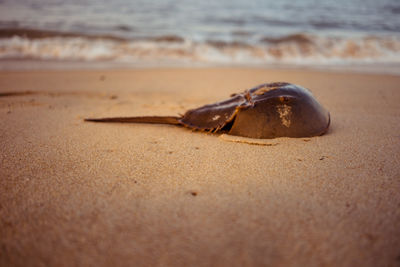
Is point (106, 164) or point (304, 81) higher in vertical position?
point (304, 81)

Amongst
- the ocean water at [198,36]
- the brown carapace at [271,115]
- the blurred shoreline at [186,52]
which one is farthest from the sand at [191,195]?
the ocean water at [198,36]

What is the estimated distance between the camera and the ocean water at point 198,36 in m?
5.75

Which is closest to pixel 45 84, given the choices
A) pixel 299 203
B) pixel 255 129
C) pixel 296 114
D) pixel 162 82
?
pixel 162 82

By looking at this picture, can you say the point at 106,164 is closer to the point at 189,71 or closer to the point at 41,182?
the point at 41,182

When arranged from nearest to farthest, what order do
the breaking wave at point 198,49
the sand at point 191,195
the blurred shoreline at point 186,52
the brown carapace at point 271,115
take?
the sand at point 191,195
the brown carapace at point 271,115
the blurred shoreline at point 186,52
the breaking wave at point 198,49

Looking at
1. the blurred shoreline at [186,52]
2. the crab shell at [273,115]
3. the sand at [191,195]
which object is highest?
the blurred shoreline at [186,52]

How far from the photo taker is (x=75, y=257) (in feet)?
2.88

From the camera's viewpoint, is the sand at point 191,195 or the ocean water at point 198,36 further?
the ocean water at point 198,36

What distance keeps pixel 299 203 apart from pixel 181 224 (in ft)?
1.79

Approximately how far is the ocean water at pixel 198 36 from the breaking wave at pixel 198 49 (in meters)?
0.02

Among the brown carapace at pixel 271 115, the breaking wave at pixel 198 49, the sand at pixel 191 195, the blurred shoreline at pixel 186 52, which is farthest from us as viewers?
the breaking wave at pixel 198 49

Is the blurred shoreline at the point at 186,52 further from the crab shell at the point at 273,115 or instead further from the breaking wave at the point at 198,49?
the crab shell at the point at 273,115

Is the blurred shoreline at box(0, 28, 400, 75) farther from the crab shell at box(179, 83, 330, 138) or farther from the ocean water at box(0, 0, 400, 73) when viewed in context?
the crab shell at box(179, 83, 330, 138)

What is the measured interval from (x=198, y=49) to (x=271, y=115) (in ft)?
16.5
